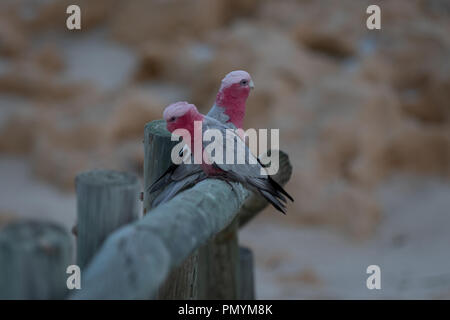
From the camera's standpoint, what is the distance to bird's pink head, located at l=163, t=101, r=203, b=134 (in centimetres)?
151

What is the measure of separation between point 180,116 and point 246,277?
1257 mm

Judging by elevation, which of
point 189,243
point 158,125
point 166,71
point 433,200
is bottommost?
point 189,243

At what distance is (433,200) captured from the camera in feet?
14.4

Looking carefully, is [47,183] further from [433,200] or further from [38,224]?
[38,224]

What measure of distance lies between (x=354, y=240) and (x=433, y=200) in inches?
26.9

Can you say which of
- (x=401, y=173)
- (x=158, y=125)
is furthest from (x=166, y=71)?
(x=158, y=125)

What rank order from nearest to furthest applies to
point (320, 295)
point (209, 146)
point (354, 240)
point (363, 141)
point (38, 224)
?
point (38, 224), point (209, 146), point (320, 295), point (354, 240), point (363, 141)

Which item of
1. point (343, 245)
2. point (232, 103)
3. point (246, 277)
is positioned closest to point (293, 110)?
point (343, 245)

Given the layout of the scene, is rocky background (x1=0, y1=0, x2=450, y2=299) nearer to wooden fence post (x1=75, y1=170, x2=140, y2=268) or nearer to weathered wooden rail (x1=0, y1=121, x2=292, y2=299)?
weathered wooden rail (x1=0, y1=121, x2=292, y2=299)

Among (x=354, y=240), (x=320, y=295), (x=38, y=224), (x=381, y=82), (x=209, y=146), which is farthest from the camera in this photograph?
(x=381, y=82)

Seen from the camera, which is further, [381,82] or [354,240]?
[381,82]

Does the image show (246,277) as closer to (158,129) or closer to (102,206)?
(158,129)

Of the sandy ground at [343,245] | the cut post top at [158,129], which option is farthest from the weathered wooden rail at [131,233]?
the sandy ground at [343,245]

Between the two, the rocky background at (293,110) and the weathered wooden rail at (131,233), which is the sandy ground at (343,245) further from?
the weathered wooden rail at (131,233)
